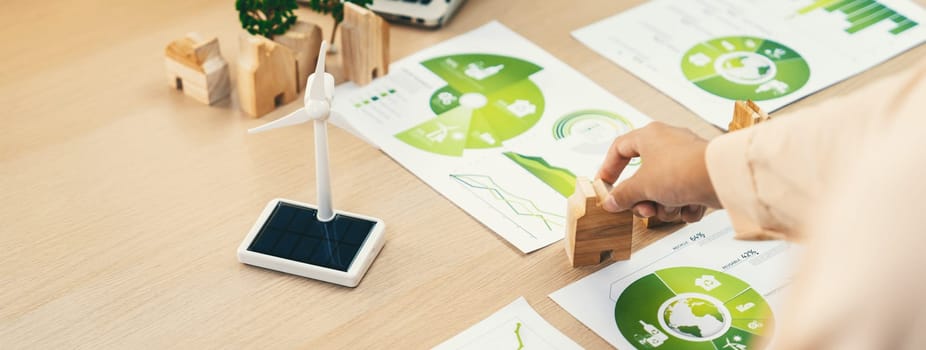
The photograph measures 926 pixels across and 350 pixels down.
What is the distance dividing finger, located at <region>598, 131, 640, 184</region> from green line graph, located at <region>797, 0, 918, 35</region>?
496 mm

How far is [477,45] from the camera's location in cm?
125

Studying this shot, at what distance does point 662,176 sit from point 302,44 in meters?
0.46

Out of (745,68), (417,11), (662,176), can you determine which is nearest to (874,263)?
(662,176)

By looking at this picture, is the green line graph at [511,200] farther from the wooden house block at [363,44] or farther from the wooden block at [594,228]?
the wooden house block at [363,44]

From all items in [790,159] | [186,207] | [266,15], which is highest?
[790,159]

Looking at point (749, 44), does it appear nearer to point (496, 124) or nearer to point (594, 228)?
point (496, 124)

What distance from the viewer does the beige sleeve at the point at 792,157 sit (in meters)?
0.64

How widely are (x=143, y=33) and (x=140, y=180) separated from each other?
284 millimetres

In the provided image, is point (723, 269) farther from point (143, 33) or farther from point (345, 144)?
point (143, 33)

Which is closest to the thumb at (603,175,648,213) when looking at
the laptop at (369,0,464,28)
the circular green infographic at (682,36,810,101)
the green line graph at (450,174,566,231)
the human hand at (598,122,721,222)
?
the human hand at (598,122,721,222)

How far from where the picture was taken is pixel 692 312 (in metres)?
0.90

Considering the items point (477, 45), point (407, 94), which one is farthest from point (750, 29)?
point (407, 94)

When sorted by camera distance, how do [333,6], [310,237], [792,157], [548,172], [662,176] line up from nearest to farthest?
[792,157]
[662,176]
[310,237]
[548,172]
[333,6]

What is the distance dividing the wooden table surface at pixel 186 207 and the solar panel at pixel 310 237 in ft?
0.07
